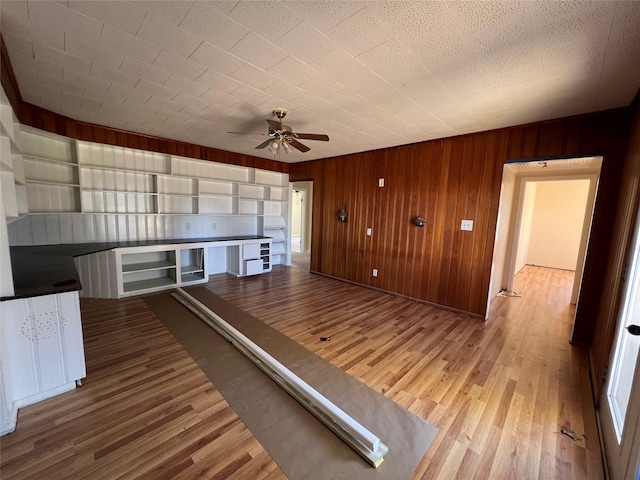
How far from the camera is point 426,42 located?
67.8 inches

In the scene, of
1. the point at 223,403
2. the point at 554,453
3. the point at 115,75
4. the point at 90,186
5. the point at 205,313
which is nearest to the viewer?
the point at 554,453

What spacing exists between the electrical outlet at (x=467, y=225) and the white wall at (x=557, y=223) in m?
5.72

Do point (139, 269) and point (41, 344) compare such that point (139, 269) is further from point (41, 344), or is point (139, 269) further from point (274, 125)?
point (274, 125)

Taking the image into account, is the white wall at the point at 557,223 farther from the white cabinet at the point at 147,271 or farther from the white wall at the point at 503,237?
the white cabinet at the point at 147,271

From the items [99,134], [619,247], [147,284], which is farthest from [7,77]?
[619,247]

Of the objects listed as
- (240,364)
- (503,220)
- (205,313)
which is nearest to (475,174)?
(503,220)

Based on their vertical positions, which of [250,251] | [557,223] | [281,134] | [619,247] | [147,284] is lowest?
[147,284]

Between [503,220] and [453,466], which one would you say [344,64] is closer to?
[453,466]

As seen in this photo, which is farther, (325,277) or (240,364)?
(325,277)

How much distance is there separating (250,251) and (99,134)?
309 cm

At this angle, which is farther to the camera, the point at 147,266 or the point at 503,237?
the point at 503,237

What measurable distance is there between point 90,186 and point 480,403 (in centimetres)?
570

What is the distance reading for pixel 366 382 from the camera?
224cm

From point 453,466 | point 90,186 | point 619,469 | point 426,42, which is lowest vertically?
point 453,466
